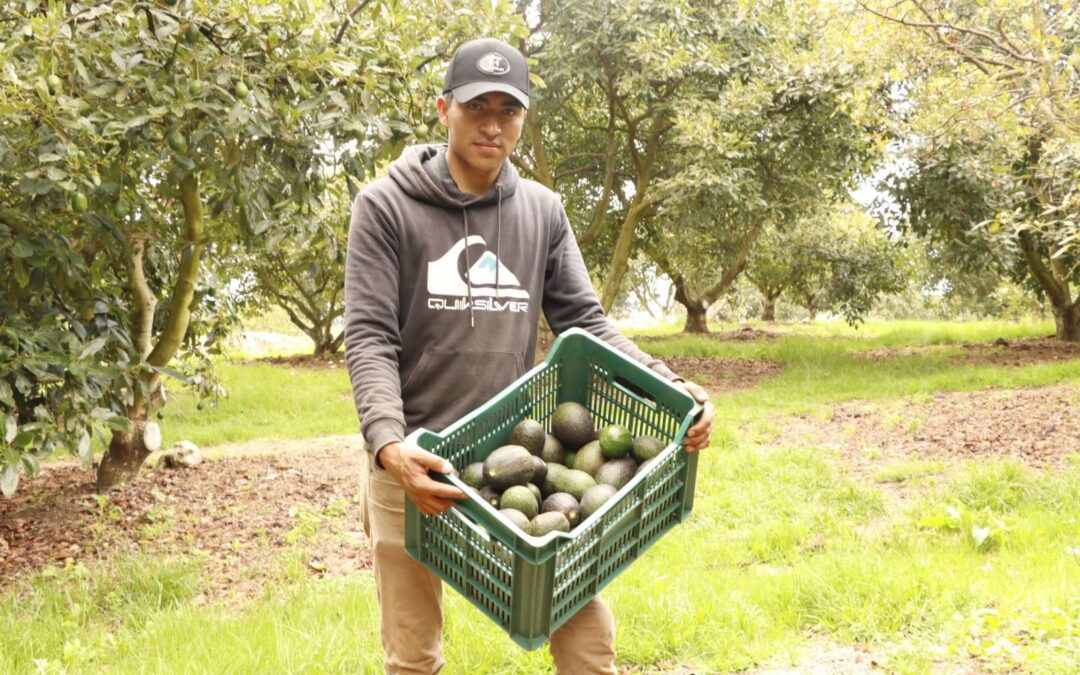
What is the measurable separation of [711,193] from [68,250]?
7529mm

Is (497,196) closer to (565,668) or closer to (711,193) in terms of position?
(565,668)

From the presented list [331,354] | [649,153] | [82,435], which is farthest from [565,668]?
[331,354]

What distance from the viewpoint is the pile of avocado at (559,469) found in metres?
2.10

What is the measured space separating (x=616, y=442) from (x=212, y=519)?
461 centimetres

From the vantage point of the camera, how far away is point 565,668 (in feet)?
7.89

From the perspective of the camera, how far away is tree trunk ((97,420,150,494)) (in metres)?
6.62

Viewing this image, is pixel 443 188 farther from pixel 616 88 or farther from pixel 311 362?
pixel 311 362

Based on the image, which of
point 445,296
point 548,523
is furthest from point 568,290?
point 548,523

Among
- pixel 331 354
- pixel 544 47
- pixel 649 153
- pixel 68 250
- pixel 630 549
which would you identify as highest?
pixel 544 47

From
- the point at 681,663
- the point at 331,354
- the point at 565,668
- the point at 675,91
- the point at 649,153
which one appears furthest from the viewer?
the point at 331,354

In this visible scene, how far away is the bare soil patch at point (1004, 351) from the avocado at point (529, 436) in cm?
1129

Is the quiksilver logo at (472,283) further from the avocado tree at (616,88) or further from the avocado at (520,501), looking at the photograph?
the avocado tree at (616,88)

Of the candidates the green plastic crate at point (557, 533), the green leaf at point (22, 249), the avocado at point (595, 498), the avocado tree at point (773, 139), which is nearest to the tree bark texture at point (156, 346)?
the green leaf at point (22, 249)

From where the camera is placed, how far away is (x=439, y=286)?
2416 millimetres
